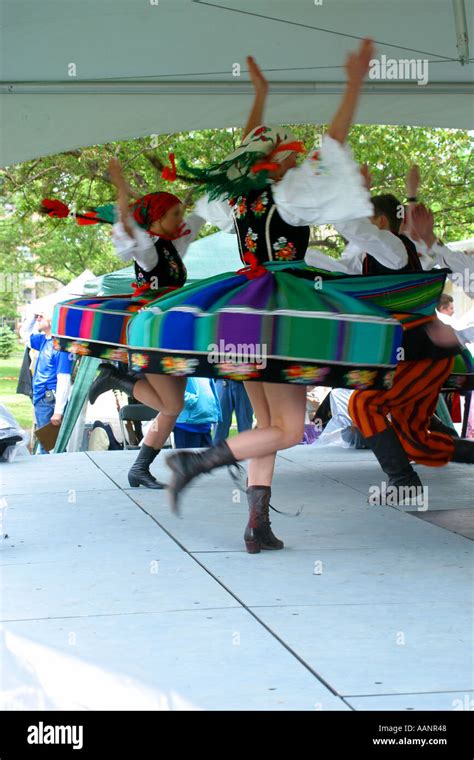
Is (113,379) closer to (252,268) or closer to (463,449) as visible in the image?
(463,449)

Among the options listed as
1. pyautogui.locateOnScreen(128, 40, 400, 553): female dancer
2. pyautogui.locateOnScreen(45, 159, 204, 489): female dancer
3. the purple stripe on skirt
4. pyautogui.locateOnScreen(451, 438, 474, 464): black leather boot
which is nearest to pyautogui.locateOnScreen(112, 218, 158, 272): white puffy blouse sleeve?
pyautogui.locateOnScreen(45, 159, 204, 489): female dancer

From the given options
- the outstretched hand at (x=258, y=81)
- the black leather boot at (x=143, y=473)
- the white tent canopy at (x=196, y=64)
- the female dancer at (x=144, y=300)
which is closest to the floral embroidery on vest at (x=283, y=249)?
the outstretched hand at (x=258, y=81)

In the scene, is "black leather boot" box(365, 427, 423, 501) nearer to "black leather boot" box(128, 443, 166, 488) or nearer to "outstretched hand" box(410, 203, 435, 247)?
"outstretched hand" box(410, 203, 435, 247)

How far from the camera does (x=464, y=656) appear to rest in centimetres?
294

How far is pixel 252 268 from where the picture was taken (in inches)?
164

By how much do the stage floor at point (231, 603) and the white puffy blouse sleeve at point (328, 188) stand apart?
141cm

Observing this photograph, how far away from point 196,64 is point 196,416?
10.3ft

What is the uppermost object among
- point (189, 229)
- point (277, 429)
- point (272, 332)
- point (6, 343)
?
point (189, 229)

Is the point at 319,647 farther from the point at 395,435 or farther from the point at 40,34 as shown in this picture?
the point at 40,34

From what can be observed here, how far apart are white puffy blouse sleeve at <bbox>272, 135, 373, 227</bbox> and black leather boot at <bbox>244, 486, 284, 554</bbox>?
1148 mm

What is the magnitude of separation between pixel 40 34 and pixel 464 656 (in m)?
4.51

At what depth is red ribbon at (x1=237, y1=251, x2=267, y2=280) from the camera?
4.12 meters

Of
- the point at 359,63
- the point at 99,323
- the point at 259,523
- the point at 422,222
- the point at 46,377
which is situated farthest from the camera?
the point at 46,377

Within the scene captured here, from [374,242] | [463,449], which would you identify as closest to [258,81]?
[374,242]
